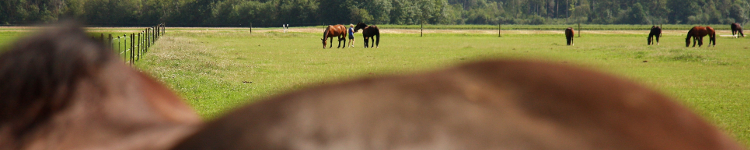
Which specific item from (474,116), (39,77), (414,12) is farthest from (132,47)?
(414,12)

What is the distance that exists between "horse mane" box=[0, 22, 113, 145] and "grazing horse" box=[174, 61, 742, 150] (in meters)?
0.58

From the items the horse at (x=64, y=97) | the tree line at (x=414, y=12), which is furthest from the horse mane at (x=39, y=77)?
the tree line at (x=414, y=12)

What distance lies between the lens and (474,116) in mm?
541

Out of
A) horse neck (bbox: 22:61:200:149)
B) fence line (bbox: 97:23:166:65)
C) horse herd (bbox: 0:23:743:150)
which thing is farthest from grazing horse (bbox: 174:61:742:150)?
fence line (bbox: 97:23:166:65)

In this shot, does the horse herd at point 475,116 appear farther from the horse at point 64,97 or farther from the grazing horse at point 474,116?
the horse at point 64,97

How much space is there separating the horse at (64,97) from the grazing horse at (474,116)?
0.49 meters

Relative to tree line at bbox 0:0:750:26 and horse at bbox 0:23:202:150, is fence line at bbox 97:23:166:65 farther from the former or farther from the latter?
tree line at bbox 0:0:750:26

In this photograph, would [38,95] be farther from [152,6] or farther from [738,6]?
[738,6]

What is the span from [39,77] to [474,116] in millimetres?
849

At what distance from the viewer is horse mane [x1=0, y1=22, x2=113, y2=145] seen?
3.38ft

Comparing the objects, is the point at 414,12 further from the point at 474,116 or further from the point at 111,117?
the point at 474,116

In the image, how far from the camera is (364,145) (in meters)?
0.53

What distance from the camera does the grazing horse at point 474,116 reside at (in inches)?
21.0

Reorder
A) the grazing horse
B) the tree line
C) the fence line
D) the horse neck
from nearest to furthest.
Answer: the grazing horse < the horse neck < the fence line < the tree line
